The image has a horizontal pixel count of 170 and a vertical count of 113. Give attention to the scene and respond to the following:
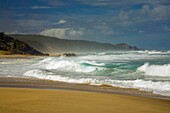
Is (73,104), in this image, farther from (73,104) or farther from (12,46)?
(12,46)

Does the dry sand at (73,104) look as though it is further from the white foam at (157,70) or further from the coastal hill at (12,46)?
the coastal hill at (12,46)

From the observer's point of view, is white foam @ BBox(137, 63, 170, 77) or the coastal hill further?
the coastal hill

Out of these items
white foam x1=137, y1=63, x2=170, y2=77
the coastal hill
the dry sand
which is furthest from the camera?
the coastal hill

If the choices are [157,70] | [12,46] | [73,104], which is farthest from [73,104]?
[12,46]

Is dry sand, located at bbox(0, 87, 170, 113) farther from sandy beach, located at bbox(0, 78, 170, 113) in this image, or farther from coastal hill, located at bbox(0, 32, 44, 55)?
coastal hill, located at bbox(0, 32, 44, 55)

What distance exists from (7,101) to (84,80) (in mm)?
8652

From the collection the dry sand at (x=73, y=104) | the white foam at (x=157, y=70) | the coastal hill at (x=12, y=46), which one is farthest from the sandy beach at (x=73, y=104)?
the coastal hill at (x=12, y=46)

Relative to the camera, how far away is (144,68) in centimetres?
2412

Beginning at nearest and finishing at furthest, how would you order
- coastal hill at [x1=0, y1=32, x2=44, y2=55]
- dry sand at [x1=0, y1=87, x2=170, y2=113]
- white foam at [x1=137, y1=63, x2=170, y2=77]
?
dry sand at [x1=0, y1=87, x2=170, y2=113] → white foam at [x1=137, y1=63, x2=170, y2=77] → coastal hill at [x1=0, y1=32, x2=44, y2=55]

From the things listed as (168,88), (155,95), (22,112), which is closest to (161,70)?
(168,88)

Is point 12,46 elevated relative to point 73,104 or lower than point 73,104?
elevated

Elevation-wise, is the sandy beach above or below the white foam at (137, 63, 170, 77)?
below

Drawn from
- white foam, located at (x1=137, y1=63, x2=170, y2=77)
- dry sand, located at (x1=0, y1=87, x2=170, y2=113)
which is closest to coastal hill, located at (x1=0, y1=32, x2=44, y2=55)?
white foam, located at (x1=137, y1=63, x2=170, y2=77)

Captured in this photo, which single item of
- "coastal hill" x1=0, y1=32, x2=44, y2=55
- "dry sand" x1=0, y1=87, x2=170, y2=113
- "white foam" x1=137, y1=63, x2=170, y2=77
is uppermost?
"coastal hill" x1=0, y1=32, x2=44, y2=55
